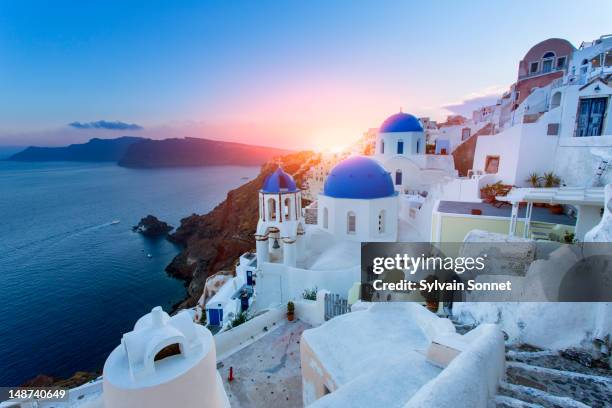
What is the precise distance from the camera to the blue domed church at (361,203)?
14977 mm

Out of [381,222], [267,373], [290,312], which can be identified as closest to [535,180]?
[381,222]

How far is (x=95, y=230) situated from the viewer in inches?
2007

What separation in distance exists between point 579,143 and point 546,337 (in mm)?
11554

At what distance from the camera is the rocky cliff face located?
34.3m

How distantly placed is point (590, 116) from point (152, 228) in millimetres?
55524

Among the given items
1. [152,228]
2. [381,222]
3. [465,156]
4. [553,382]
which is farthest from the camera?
[152,228]

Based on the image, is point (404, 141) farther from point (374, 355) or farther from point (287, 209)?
point (374, 355)

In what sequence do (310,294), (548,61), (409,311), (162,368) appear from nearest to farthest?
1. (162,368)
2. (409,311)
3. (310,294)
4. (548,61)

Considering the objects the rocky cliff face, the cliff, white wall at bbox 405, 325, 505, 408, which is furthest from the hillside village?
the rocky cliff face

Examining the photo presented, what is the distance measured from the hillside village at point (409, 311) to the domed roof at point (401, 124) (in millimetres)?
180

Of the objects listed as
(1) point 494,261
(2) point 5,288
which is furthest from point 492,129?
(2) point 5,288

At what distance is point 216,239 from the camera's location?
40.2m

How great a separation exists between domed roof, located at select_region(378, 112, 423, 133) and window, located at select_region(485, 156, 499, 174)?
25.8ft

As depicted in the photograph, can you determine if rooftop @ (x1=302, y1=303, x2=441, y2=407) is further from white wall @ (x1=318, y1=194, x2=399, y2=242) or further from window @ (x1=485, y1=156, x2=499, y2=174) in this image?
window @ (x1=485, y1=156, x2=499, y2=174)
